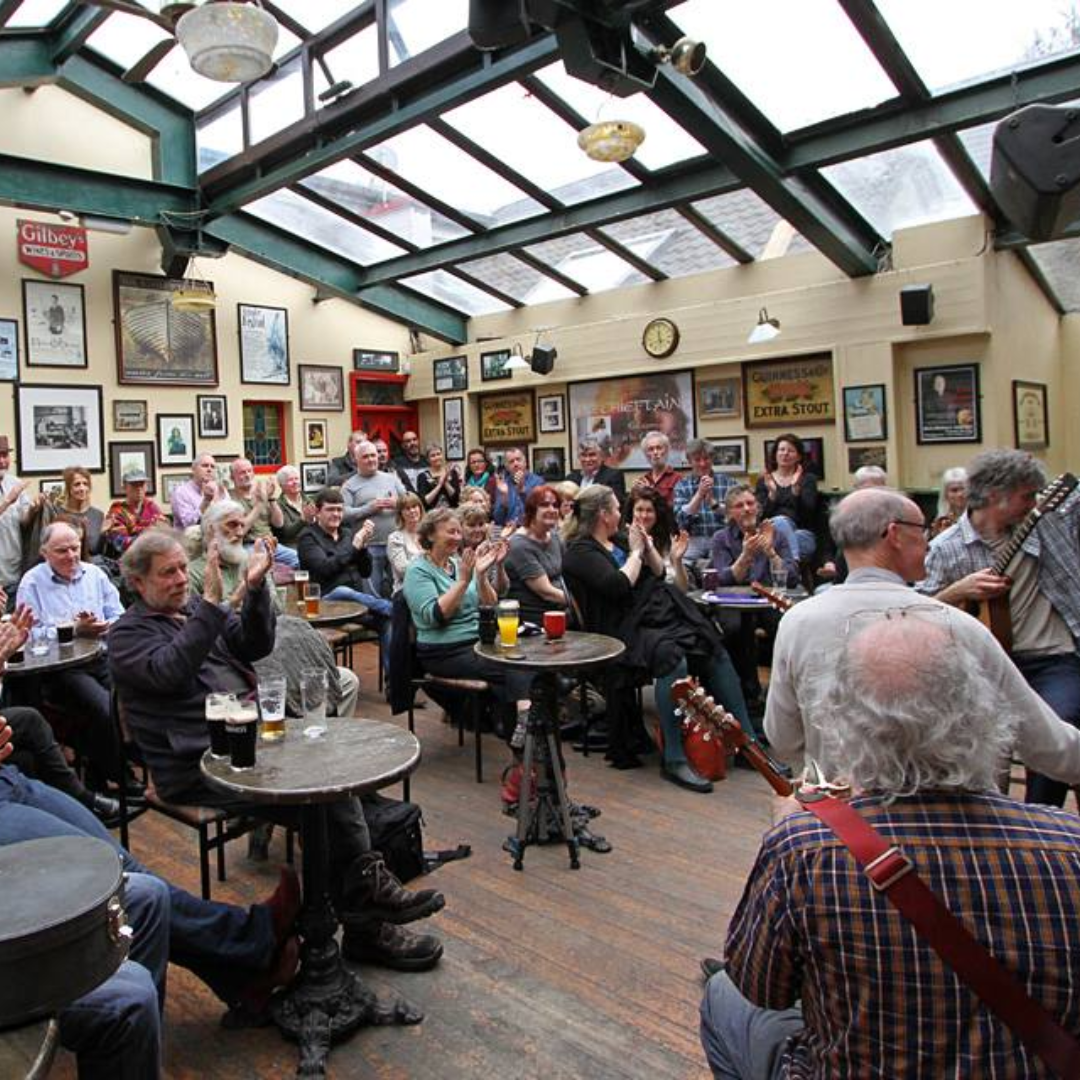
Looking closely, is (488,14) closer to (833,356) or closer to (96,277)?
(833,356)

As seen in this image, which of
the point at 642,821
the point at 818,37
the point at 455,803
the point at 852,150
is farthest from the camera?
the point at 852,150

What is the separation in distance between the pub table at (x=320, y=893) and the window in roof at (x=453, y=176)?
243 inches

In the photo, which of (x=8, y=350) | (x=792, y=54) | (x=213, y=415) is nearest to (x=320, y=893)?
(x=792, y=54)

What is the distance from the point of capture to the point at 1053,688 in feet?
8.66

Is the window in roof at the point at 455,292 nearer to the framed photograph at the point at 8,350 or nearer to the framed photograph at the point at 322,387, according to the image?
the framed photograph at the point at 322,387

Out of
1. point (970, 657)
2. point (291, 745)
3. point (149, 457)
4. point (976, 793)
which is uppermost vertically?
point (149, 457)

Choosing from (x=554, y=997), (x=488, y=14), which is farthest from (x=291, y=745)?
(x=488, y=14)

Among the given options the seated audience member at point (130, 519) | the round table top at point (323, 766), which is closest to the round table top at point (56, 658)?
the round table top at point (323, 766)

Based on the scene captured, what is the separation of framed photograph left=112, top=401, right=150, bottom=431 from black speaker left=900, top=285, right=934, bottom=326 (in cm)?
678

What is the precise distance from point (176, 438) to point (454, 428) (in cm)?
317

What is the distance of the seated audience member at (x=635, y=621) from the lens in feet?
13.6

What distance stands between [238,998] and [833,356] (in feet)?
21.9

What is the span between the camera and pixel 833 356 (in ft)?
24.4

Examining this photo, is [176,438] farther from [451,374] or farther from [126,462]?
[451,374]
